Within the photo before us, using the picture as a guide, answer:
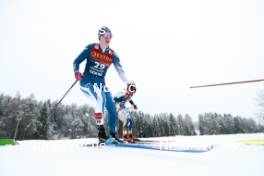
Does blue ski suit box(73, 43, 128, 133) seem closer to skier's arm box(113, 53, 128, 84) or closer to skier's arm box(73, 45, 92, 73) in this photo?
skier's arm box(73, 45, 92, 73)

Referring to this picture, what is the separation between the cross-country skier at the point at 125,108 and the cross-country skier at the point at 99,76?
0.44ft

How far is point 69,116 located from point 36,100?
5.86m

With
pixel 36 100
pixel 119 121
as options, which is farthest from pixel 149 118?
pixel 119 121

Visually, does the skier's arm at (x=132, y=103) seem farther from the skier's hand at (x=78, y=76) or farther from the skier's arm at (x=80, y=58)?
the skier's arm at (x=80, y=58)

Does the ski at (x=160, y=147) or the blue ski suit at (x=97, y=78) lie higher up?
the blue ski suit at (x=97, y=78)

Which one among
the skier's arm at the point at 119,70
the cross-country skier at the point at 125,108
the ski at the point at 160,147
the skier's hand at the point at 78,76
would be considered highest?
the skier's arm at the point at 119,70

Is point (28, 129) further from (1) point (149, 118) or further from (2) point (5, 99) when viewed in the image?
(1) point (149, 118)

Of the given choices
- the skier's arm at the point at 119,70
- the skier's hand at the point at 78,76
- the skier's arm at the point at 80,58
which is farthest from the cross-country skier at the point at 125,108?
the skier's arm at the point at 80,58

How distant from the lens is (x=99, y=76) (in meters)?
4.43

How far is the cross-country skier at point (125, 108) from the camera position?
423 centimetres

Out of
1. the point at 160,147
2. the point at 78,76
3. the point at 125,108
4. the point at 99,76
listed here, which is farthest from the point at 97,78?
the point at 160,147

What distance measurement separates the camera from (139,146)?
3273mm

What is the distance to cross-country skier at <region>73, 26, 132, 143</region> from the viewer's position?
4.02 metres

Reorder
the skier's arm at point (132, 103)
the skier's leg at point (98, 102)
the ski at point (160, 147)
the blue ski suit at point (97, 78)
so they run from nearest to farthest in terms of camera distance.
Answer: the ski at point (160, 147) → the skier's leg at point (98, 102) → the blue ski suit at point (97, 78) → the skier's arm at point (132, 103)
